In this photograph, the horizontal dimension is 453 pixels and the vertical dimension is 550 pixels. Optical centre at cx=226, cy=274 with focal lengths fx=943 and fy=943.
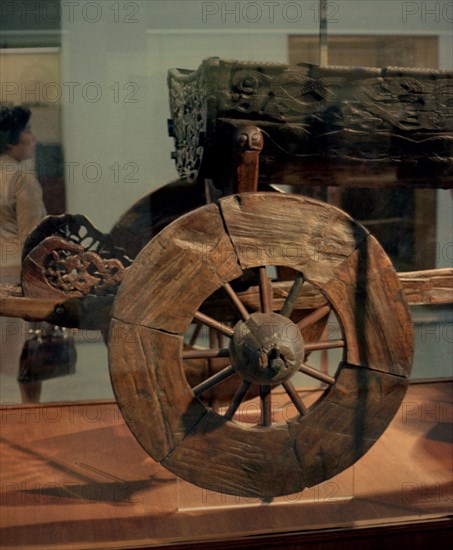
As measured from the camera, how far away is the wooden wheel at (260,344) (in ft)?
10.5

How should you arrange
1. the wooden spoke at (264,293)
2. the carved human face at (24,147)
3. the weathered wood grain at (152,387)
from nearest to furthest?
the weathered wood grain at (152,387) < the wooden spoke at (264,293) < the carved human face at (24,147)

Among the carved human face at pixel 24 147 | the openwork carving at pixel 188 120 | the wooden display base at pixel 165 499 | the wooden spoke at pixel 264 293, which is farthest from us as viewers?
the carved human face at pixel 24 147

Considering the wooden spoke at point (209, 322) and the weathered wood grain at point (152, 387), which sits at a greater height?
the wooden spoke at point (209, 322)

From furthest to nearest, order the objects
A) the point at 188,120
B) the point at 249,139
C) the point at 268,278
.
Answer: the point at 188,120, the point at 268,278, the point at 249,139

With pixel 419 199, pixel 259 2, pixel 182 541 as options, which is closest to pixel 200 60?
pixel 259 2

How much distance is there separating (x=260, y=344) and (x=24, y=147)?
4.29 feet

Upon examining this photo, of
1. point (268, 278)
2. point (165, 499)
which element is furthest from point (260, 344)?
point (165, 499)

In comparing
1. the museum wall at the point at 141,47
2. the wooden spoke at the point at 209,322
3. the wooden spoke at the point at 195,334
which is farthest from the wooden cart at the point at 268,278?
the wooden spoke at the point at 195,334

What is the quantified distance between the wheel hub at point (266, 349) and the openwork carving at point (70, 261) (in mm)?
1037

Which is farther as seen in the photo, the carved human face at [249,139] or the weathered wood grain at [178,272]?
the carved human face at [249,139]

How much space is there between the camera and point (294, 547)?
11.1 ft

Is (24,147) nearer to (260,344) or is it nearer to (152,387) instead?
(152,387)

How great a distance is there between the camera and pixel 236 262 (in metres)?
3.24

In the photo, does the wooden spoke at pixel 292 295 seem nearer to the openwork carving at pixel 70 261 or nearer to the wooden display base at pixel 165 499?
the wooden display base at pixel 165 499
